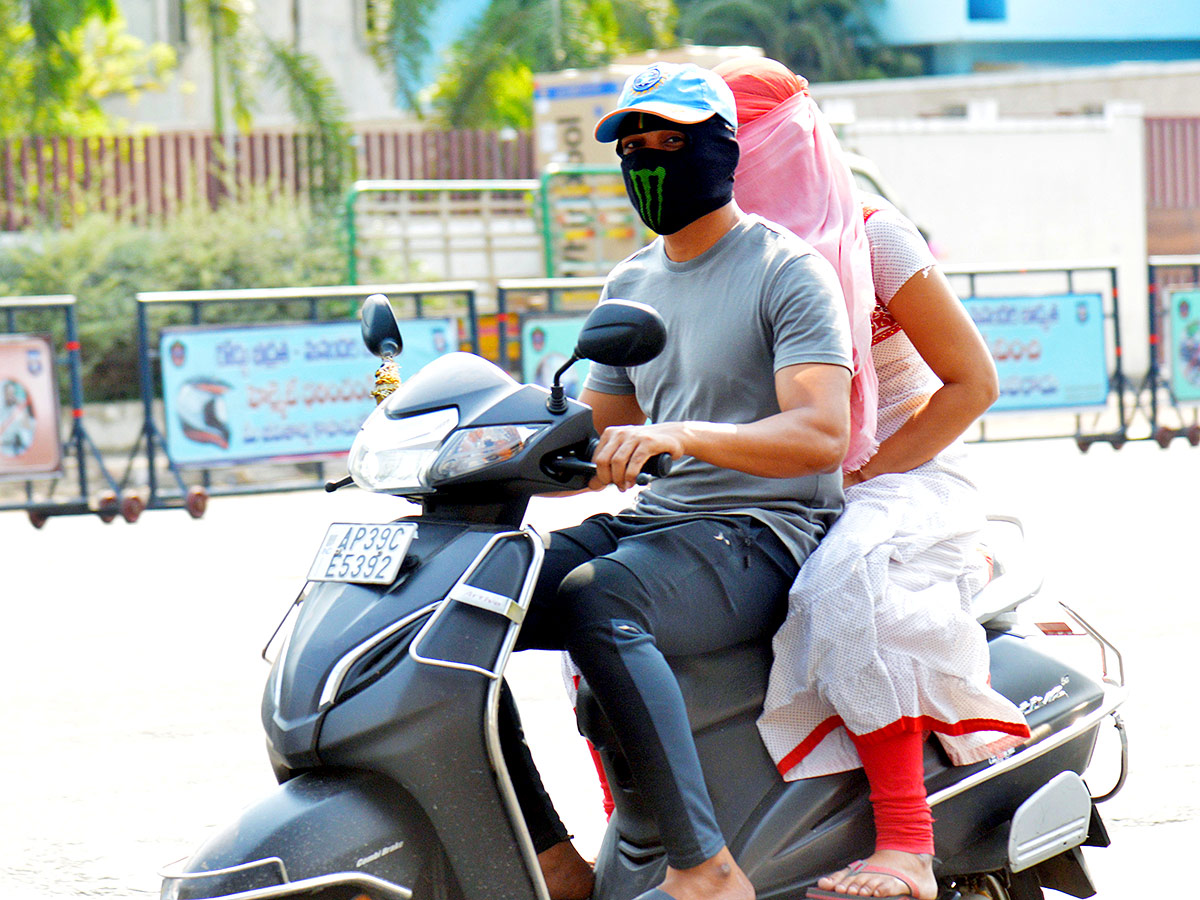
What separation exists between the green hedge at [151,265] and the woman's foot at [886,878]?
43.2 ft

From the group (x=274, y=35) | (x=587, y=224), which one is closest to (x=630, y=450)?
(x=587, y=224)

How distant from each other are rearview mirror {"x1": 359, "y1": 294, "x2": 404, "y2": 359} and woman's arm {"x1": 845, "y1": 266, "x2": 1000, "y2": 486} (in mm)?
991

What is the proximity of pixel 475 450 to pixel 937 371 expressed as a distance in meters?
1.17

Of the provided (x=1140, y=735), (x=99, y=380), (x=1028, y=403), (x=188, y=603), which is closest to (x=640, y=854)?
(x=1140, y=735)

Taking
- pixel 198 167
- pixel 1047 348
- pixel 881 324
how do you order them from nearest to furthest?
pixel 881 324 → pixel 1047 348 → pixel 198 167

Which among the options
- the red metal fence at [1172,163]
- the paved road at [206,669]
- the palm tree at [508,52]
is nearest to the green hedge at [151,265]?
the paved road at [206,669]

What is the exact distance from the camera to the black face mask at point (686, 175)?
2.77m

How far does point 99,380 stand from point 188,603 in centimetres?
919

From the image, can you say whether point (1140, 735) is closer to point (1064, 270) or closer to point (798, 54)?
point (1064, 270)

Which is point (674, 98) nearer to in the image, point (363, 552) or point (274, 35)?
point (363, 552)

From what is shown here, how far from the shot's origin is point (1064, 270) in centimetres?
1324

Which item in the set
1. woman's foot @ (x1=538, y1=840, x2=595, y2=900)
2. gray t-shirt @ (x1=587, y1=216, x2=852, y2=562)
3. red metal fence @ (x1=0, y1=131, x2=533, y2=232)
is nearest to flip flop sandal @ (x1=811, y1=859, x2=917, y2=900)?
woman's foot @ (x1=538, y1=840, x2=595, y2=900)

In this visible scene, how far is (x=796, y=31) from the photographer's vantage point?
144ft

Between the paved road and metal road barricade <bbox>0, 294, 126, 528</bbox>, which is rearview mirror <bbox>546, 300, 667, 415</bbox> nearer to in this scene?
the paved road
